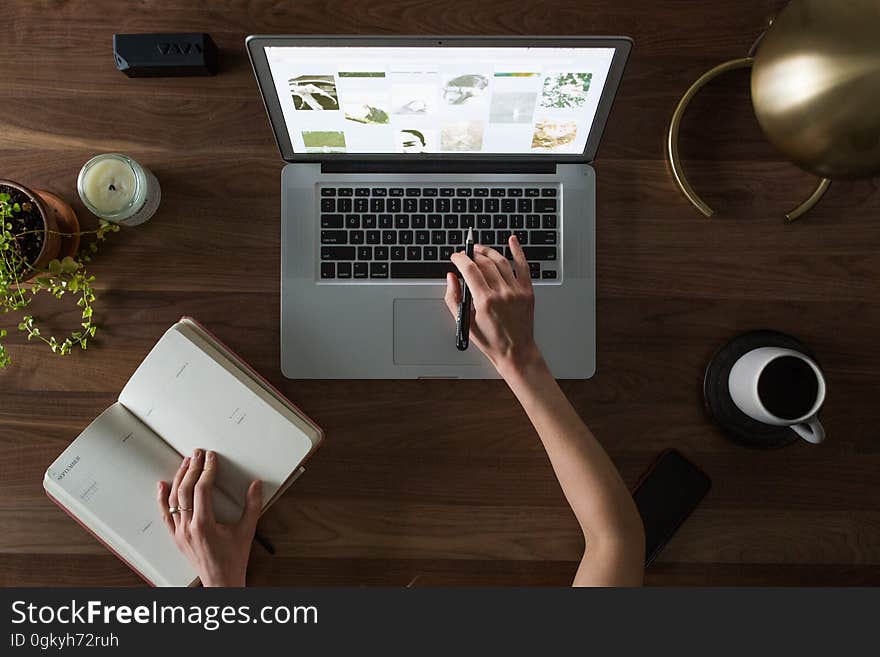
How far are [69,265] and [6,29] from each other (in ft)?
1.24

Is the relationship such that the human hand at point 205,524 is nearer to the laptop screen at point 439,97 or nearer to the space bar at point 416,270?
the space bar at point 416,270

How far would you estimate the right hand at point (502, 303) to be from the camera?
2.62ft

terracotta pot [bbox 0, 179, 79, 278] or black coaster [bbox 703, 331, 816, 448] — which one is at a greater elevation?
terracotta pot [bbox 0, 179, 79, 278]

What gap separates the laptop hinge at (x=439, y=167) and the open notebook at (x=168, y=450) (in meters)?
0.31

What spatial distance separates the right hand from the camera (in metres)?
0.80

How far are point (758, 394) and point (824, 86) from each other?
0.36 metres

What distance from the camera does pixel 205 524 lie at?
2.49 feet

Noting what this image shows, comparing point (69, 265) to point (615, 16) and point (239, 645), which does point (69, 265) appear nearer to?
point (239, 645)

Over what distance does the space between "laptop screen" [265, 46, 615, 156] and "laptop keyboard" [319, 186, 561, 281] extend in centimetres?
6

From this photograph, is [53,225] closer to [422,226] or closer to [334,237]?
[334,237]

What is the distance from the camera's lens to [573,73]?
2.24 ft

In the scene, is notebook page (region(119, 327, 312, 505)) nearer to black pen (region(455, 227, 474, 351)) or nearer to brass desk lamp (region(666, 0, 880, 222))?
black pen (region(455, 227, 474, 351))

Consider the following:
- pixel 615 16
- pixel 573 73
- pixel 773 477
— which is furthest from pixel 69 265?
pixel 773 477

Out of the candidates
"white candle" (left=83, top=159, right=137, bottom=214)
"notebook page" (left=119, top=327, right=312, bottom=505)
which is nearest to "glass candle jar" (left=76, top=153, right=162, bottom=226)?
"white candle" (left=83, top=159, right=137, bottom=214)
